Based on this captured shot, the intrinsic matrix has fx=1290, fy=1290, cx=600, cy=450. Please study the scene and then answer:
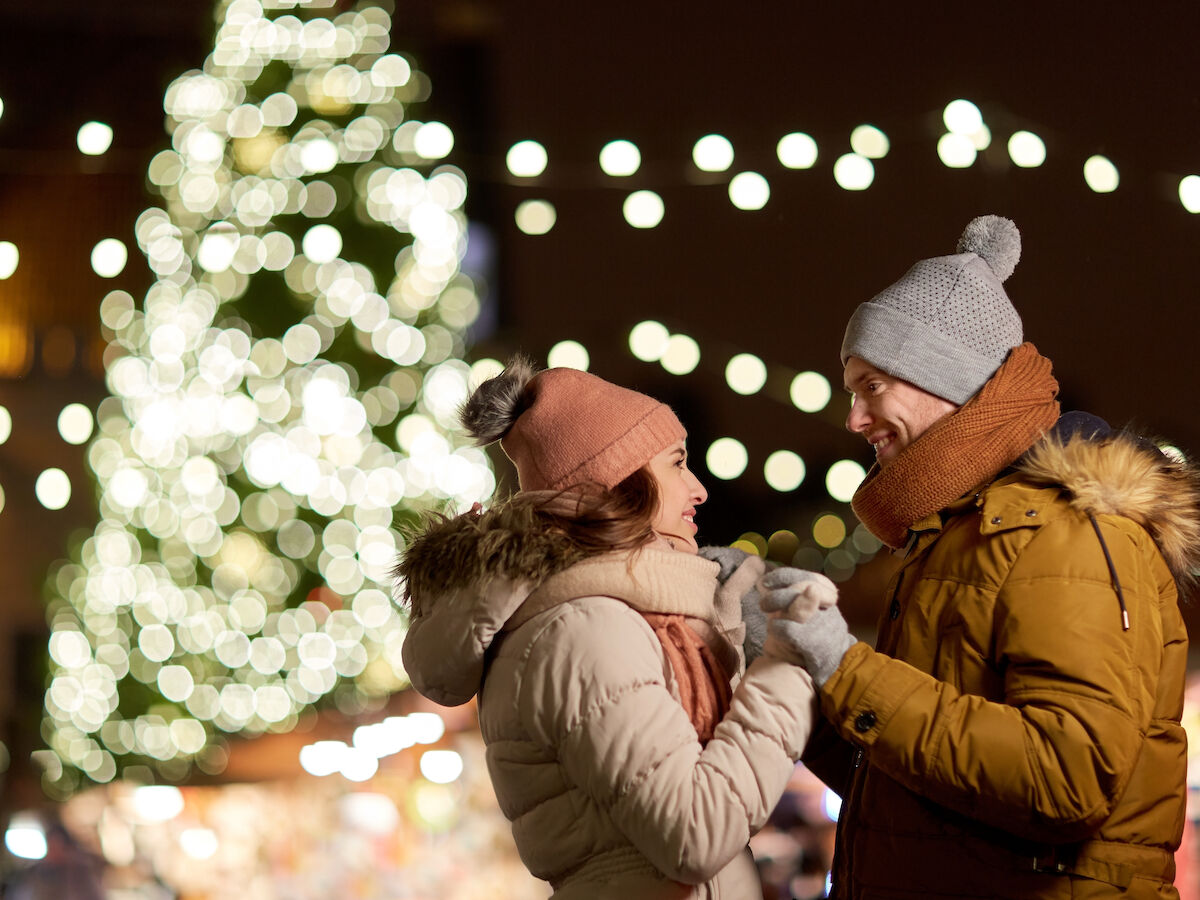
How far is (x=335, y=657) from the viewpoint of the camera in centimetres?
623

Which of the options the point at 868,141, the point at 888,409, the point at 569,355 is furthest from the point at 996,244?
the point at 569,355

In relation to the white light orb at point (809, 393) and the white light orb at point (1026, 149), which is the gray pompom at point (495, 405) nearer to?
the white light orb at point (1026, 149)

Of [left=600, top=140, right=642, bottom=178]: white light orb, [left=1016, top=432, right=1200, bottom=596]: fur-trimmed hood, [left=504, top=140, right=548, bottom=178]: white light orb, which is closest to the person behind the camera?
[left=1016, top=432, right=1200, bottom=596]: fur-trimmed hood

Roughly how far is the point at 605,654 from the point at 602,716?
87 mm

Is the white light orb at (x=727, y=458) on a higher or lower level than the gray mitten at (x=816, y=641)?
lower

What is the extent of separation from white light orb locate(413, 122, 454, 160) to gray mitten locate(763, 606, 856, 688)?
14.0ft

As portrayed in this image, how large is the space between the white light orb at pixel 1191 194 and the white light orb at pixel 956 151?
0.74m

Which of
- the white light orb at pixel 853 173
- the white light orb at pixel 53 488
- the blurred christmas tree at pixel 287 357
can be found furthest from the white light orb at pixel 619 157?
the white light orb at pixel 53 488

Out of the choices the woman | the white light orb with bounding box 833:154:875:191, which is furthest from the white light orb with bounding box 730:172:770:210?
the woman

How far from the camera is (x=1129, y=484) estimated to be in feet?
6.44

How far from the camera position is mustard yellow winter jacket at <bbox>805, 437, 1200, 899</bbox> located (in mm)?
1799

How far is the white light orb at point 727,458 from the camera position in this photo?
611 cm

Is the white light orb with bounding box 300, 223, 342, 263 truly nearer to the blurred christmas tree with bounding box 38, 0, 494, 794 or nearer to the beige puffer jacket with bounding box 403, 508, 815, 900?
the blurred christmas tree with bounding box 38, 0, 494, 794

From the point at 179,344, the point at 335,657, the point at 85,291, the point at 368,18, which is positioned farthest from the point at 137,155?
the point at 335,657
